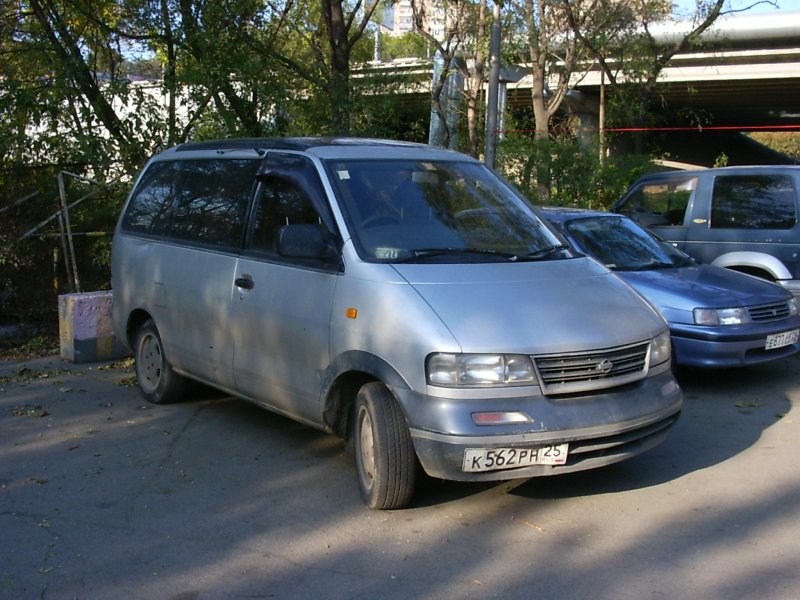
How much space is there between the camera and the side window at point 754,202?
9.32 metres

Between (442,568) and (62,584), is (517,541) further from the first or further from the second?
(62,584)

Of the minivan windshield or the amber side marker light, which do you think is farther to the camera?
the minivan windshield

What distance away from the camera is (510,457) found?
4.38 m

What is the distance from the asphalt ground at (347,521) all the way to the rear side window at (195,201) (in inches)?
58.0

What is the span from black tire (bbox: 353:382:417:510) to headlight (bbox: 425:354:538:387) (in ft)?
1.32

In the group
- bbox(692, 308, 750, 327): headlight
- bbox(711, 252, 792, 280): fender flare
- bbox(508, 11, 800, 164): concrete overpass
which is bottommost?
bbox(692, 308, 750, 327): headlight

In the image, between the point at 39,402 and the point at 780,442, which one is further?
the point at 39,402

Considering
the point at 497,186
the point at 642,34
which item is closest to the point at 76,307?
the point at 497,186

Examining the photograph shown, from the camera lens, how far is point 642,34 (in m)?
20.1

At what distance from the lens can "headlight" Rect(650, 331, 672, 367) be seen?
193 inches

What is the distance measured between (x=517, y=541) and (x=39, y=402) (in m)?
4.71

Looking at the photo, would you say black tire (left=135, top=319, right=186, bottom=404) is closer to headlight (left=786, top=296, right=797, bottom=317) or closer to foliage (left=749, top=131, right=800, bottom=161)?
headlight (left=786, top=296, right=797, bottom=317)

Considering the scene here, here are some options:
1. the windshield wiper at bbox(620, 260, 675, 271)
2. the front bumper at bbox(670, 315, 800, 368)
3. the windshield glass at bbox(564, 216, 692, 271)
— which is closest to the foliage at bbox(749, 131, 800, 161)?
the windshield glass at bbox(564, 216, 692, 271)

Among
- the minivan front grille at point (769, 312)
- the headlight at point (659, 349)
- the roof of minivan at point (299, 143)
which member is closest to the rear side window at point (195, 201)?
the roof of minivan at point (299, 143)
